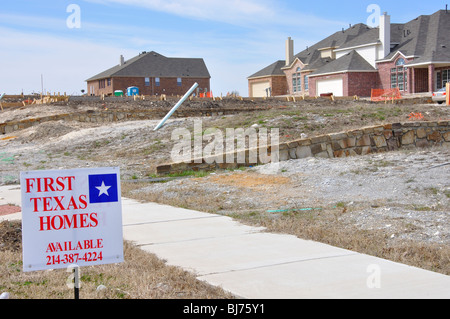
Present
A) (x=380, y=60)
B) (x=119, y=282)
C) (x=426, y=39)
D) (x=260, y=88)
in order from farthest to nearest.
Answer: (x=260, y=88) < (x=380, y=60) < (x=426, y=39) < (x=119, y=282)

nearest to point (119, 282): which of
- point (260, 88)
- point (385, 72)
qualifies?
point (385, 72)

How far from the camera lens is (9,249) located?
7.38m

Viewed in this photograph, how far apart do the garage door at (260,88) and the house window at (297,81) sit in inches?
142

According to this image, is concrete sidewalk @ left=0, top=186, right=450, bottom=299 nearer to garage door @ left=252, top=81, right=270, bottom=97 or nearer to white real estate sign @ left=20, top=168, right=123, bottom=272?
white real estate sign @ left=20, top=168, right=123, bottom=272

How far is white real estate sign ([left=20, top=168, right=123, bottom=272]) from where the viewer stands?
194 inches

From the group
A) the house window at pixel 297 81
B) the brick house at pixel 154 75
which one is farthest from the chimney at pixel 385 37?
the brick house at pixel 154 75

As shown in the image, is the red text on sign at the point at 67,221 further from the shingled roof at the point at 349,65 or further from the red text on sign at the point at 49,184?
the shingled roof at the point at 349,65

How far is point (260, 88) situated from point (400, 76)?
2171 cm

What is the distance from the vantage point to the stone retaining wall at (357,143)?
49.5ft

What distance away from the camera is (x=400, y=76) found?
156 feet

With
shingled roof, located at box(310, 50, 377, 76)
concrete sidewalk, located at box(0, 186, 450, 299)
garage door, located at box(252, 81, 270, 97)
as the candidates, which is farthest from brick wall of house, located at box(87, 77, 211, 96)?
concrete sidewalk, located at box(0, 186, 450, 299)

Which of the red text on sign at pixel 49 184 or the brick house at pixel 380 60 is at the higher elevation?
the brick house at pixel 380 60

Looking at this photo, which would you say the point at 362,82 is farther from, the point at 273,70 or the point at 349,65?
the point at 273,70

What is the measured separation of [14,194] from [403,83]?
133 feet
